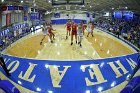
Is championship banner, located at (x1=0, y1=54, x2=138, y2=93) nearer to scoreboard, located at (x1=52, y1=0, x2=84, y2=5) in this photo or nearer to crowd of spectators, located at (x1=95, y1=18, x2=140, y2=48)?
scoreboard, located at (x1=52, y1=0, x2=84, y2=5)

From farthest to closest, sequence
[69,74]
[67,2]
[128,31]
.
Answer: [128,31]
[67,2]
[69,74]

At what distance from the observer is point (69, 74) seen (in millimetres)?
8570

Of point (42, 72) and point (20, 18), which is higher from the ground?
point (20, 18)

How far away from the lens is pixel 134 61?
10914 mm

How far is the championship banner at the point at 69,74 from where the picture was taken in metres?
7.50

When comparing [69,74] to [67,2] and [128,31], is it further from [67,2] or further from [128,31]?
[128,31]

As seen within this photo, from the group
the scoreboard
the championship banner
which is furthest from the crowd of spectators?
the championship banner

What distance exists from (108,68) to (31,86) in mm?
3360

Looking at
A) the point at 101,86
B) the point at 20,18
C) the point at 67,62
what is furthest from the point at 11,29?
the point at 101,86

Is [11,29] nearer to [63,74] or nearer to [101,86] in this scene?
[63,74]

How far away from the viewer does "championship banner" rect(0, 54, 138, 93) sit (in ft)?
24.6

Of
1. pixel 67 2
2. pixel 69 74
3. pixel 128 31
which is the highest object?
pixel 67 2

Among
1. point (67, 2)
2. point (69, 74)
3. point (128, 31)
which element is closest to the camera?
point (69, 74)

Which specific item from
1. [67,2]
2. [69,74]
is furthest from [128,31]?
[69,74]
